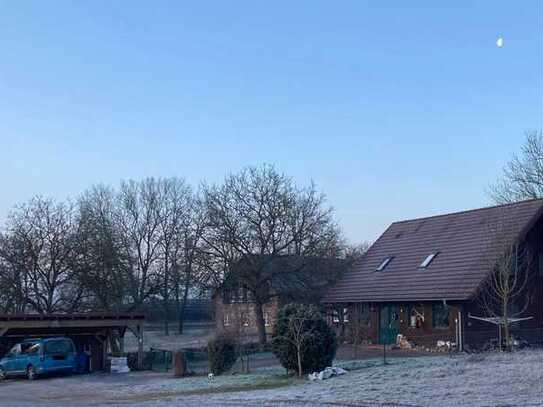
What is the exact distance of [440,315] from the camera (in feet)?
120

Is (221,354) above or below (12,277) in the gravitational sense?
below

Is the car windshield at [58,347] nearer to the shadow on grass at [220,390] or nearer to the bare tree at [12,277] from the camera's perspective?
the shadow on grass at [220,390]

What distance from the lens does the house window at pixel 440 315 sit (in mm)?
36094

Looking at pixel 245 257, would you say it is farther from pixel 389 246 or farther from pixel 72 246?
pixel 72 246

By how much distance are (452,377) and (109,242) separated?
1555 inches

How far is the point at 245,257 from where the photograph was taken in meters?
47.2

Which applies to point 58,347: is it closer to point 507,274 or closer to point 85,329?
point 85,329

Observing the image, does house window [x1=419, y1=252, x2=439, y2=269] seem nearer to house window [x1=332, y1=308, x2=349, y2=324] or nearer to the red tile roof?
the red tile roof

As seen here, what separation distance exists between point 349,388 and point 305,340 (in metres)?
4.74

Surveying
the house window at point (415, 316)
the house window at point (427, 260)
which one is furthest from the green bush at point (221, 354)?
the house window at point (427, 260)

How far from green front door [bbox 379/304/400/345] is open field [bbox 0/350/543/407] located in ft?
30.9

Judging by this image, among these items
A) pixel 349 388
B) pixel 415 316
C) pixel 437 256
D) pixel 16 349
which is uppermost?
pixel 437 256

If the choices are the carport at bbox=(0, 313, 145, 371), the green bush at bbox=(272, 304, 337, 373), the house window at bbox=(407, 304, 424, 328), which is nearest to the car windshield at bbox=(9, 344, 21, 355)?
the carport at bbox=(0, 313, 145, 371)

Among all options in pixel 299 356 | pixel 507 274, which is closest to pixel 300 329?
pixel 299 356
